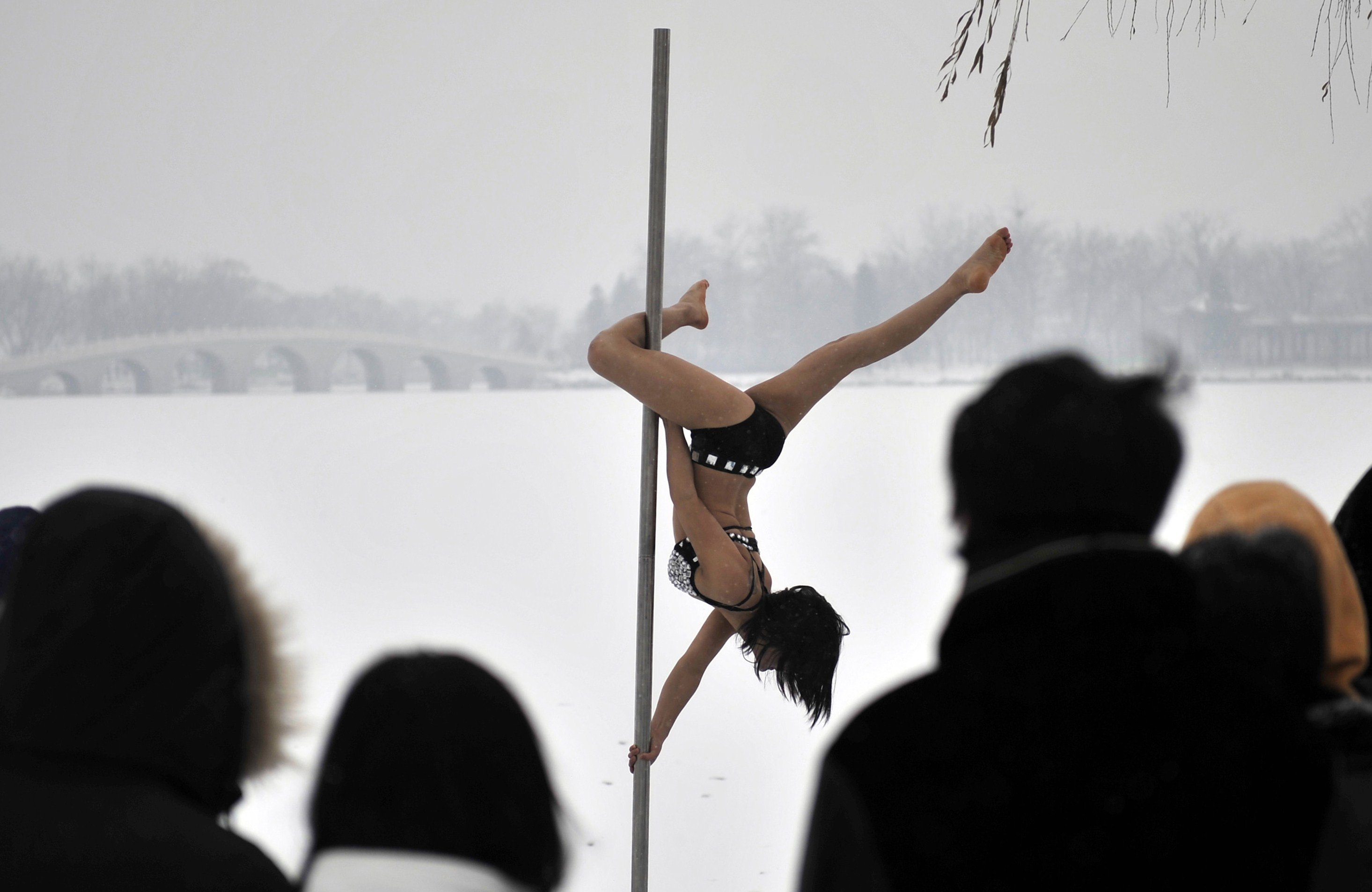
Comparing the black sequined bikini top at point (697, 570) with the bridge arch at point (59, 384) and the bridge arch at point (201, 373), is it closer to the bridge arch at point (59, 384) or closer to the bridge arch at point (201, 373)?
the bridge arch at point (201, 373)

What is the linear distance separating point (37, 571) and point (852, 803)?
0.72 m

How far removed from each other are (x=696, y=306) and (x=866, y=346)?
1.42 ft

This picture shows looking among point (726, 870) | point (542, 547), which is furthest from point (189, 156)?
point (726, 870)

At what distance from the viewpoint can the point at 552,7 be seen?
67.1ft

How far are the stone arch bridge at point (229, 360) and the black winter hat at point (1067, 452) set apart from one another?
554 inches

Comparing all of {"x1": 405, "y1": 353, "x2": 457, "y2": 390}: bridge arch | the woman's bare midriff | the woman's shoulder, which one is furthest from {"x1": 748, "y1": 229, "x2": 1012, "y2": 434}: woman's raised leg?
{"x1": 405, "y1": 353, "x2": 457, "y2": 390}: bridge arch

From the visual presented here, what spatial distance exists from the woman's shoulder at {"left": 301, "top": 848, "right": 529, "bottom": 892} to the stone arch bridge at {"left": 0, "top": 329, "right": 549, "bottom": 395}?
13997mm

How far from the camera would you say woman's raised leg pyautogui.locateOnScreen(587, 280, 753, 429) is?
7.43ft

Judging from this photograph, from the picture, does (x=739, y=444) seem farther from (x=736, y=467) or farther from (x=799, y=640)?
(x=799, y=640)

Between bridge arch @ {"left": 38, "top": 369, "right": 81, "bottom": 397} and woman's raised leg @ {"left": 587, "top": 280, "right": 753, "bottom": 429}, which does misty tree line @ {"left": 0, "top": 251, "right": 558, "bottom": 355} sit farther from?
woman's raised leg @ {"left": 587, "top": 280, "right": 753, "bottom": 429}

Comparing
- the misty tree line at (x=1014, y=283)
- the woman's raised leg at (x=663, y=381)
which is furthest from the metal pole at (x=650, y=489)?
the misty tree line at (x=1014, y=283)

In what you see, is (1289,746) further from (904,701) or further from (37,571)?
(37,571)

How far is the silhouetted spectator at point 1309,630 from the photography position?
89cm

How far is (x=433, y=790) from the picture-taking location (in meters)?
0.81
